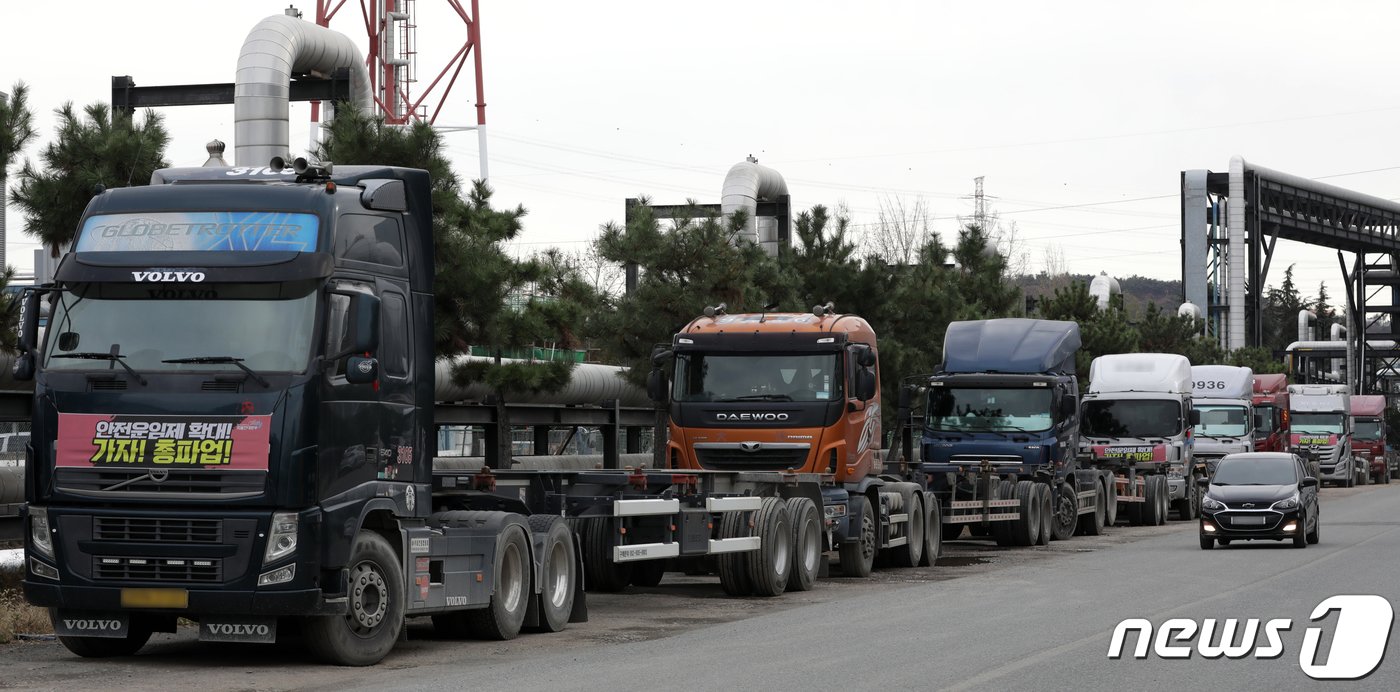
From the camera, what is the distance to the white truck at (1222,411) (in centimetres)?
4325

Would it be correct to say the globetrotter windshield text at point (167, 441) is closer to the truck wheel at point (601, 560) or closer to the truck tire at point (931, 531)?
the truck wheel at point (601, 560)

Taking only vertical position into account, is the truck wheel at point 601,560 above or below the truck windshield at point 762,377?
below

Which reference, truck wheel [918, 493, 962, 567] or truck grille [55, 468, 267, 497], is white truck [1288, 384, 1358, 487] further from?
truck grille [55, 468, 267, 497]

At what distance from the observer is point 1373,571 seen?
22.0 meters

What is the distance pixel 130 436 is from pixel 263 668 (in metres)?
2.07

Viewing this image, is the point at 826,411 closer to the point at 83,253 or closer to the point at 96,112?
the point at 96,112

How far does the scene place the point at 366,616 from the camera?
1329 centimetres

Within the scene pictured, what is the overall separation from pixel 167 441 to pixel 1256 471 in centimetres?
2040

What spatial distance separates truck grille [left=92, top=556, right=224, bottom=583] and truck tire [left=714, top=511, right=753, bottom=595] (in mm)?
7569

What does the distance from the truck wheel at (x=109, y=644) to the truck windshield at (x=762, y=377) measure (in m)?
9.54

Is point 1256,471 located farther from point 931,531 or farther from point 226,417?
point 226,417

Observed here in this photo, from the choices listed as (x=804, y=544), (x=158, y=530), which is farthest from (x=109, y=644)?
(x=804, y=544)

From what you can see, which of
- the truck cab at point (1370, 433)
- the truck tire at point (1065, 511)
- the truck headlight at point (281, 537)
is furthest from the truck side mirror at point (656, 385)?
the truck cab at point (1370, 433)

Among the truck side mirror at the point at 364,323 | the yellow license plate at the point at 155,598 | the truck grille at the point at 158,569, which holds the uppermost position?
the truck side mirror at the point at 364,323
